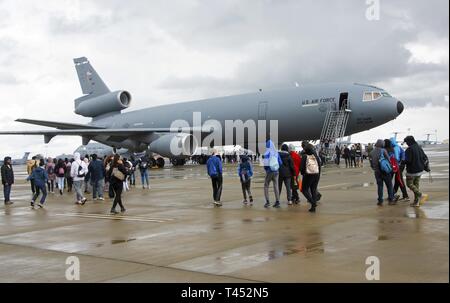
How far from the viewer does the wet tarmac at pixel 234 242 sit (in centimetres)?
572

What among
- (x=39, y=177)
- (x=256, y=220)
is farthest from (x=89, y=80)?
(x=256, y=220)

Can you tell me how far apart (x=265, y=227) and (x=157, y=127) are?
30493 millimetres

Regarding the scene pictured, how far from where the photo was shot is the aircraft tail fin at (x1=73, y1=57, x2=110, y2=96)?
44781mm

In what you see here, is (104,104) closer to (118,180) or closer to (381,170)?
(118,180)

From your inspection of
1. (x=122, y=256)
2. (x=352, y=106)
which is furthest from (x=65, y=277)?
(x=352, y=106)

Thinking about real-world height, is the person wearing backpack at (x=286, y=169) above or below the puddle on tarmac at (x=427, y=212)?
above

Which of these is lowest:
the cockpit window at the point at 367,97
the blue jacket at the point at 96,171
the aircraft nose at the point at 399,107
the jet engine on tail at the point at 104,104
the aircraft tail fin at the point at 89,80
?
the blue jacket at the point at 96,171

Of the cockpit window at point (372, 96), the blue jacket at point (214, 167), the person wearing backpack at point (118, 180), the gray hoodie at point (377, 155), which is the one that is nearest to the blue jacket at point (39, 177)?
the person wearing backpack at point (118, 180)

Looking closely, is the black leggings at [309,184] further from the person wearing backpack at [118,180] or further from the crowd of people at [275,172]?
the person wearing backpack at [118,180]

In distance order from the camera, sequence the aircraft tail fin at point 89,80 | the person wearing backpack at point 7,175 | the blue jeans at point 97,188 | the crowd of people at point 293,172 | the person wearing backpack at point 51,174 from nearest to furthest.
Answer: the crowd of people at point 293,172 < the person wearing backpack at point 7,175 < the blue jeans at point 97,188 < the person wearing backpack at point 51,174 < the aircraft tail fin at point 89,80

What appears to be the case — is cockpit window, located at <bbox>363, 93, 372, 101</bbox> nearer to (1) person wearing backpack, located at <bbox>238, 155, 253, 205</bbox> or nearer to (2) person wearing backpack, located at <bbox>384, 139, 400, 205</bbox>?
(2) person wearing backpack, located at <bbox>384, 139, 400, 205</bbox>
